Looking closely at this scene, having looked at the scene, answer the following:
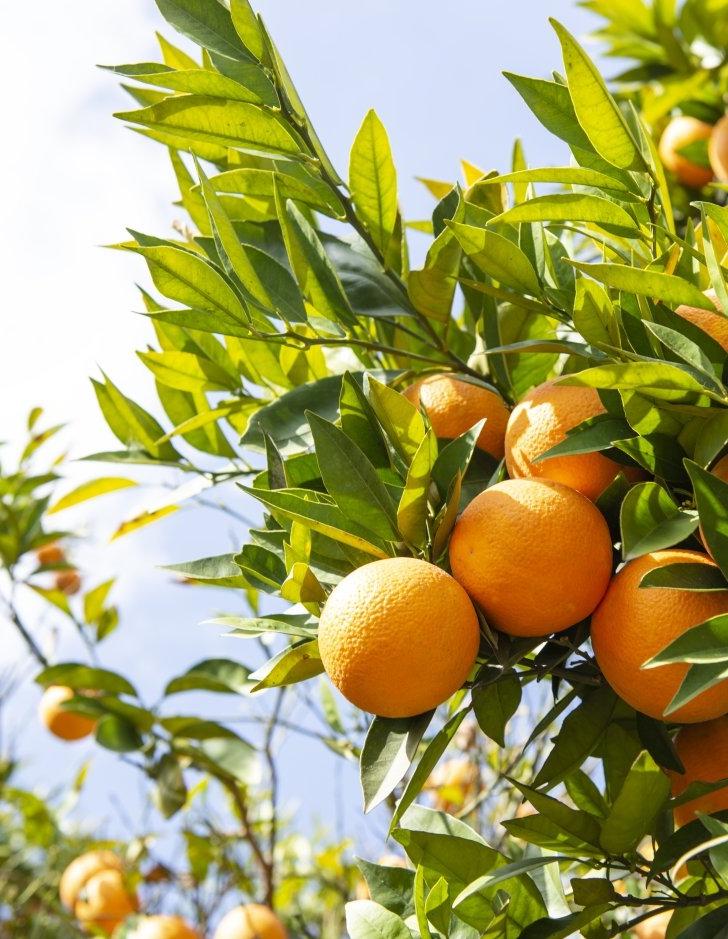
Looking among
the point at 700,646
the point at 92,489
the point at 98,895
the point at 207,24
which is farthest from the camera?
the point at 98,895

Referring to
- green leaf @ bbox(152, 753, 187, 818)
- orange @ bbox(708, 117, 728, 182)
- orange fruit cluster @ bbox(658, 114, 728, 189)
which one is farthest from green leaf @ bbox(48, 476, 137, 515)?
orange fruit cluster @ bbox(658, 114, 728, 189)

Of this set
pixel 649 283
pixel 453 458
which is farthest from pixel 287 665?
pixel 649 283

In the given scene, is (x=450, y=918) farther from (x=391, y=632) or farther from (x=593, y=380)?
(x=593, y=380)

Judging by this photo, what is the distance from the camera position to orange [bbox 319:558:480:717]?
767 millimetres

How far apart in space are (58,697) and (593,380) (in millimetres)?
1576

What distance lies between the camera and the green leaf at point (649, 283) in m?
0.76

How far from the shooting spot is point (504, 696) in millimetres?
956

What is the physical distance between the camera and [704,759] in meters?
0.90

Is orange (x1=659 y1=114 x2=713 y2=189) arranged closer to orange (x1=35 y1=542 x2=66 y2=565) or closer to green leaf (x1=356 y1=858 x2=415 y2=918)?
green leaf (x1=356 y1=858 x2=415 y2=918)

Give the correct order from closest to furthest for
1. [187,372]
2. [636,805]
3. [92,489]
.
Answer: [636,805]
[187,372]
[92,489]

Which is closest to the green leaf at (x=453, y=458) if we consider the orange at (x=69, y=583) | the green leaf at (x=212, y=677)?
the green leaf at (x=212, y=677)

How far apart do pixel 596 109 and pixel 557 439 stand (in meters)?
0.29

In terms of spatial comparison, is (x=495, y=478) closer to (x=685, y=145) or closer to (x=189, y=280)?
(x=189, y=280)

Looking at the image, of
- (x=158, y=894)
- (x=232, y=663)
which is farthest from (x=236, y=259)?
(x=158, y=894)
